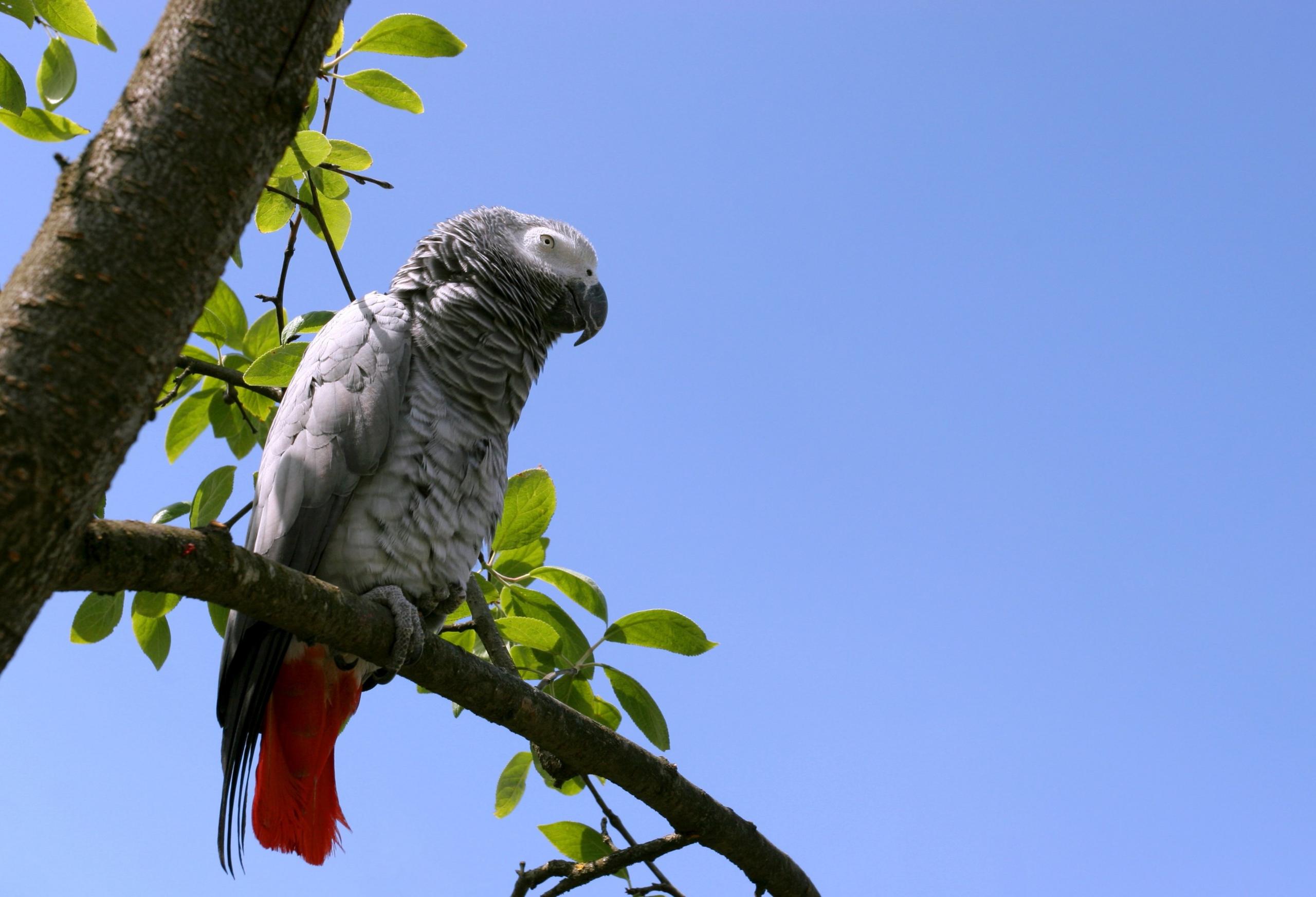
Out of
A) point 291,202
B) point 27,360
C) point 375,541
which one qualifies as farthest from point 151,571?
point 291,202

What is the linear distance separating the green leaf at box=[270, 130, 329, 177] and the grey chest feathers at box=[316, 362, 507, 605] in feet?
1.85

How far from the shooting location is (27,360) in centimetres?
93

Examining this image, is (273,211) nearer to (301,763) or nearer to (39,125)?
(39,125)

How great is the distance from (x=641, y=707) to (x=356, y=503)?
2.82ft

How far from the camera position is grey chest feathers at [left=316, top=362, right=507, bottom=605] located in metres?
2.27

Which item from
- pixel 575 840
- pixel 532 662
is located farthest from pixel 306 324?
pixel 575 840

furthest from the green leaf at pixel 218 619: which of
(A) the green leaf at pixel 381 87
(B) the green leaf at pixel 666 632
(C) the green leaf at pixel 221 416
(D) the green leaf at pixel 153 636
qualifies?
(A) the green leaf at pixel 381 87

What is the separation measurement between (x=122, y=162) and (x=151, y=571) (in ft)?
1.71

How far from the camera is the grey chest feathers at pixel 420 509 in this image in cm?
227

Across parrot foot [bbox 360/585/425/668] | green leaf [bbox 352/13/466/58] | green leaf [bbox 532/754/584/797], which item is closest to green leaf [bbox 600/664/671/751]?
green leaf [bbox 532/754/584/797]

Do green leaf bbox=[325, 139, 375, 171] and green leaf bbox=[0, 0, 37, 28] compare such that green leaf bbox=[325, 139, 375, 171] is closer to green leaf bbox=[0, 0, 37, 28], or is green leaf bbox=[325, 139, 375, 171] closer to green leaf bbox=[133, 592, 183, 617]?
green leaf bbox=[0, 0, 37, 28]

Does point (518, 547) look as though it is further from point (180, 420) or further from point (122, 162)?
point (122, 162)

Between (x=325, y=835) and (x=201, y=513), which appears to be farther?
(x=325, y=835)

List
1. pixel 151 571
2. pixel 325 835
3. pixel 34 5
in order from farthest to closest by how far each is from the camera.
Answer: pixel 325 835 < pixel 34 5 < pixel 151 571
